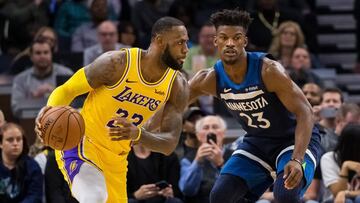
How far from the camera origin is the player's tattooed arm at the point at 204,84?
7250 mm

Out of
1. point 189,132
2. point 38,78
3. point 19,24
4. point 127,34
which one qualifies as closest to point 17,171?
point 189,132

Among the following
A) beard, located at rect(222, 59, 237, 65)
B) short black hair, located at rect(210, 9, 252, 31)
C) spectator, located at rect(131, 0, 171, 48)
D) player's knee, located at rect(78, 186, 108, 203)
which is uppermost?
short black hair, located at rect(210, 9, 252, 31)

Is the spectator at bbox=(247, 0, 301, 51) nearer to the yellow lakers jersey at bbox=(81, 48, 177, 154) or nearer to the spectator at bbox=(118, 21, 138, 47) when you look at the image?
the spectator at bbox=(118, 21, 138, 47)

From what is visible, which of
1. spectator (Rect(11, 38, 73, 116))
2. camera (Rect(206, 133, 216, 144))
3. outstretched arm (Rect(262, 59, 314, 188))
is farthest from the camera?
spectator (Rect(11, 38, 73, 116))

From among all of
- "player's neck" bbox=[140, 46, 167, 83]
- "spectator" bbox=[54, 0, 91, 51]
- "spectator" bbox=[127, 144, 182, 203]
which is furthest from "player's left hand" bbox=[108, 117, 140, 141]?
"spectator" bbox=[54, 0, 91, 51]

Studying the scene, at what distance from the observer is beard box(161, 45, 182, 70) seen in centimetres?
695

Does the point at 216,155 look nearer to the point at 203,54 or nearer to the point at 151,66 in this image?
the point at 151,66

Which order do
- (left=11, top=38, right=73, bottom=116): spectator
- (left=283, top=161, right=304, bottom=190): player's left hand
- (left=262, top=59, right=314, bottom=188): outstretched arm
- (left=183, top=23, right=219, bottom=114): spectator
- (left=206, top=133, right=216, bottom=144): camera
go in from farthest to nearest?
(left=183, top=23, right=219, bottom=114): spectator < (left=11, top=38, right=73, bottom=116): spectator < (left=206, top=133, right=216, bottom=144): camera < (left=262, top=59, right=314, bottom=188): outstretched arm < (left=283, top=161, right=304, bottom=190): player's left hand

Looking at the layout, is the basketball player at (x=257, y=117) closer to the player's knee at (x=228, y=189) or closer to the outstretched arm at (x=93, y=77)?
the player's knee at (x=228, y=189)

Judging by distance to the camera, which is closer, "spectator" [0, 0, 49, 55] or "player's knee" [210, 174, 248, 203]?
"player's knee" [210, 174, 248, 203]

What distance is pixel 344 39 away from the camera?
1348cm

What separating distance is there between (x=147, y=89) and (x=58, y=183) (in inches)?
85.6

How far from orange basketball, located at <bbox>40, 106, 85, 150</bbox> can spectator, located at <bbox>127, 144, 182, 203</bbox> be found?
6.85 ft

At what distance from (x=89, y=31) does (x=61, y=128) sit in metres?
5.30
